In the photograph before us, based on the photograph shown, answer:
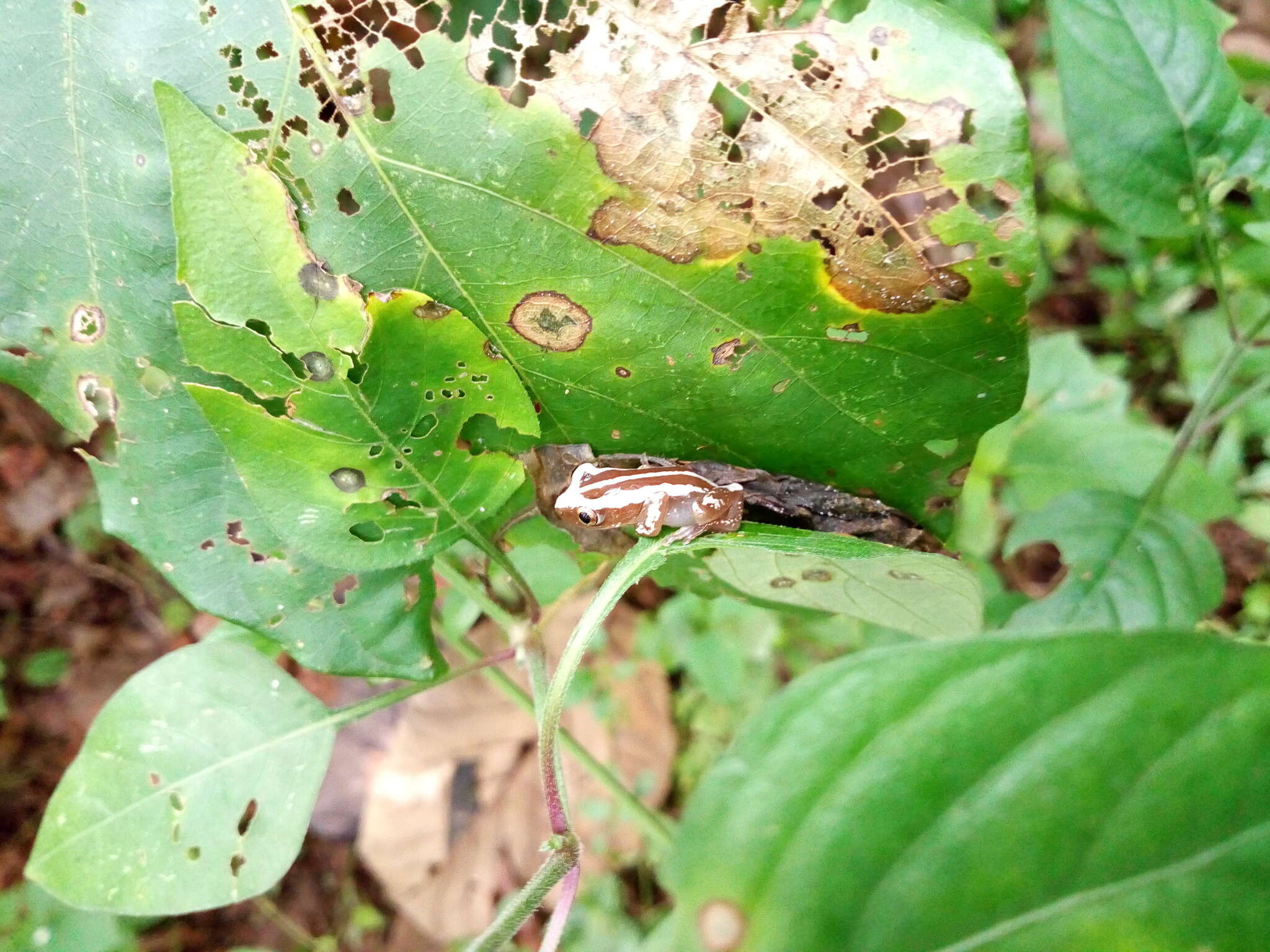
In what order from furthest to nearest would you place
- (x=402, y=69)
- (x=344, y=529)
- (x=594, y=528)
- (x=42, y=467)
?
1. (x=42, y=467)
2. (x=594, y=528)
3. (x=344, y=529)
4. (x=402, y=69)

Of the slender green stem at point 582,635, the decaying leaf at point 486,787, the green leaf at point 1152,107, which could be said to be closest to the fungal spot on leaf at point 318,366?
the slender green stem at point 582,635

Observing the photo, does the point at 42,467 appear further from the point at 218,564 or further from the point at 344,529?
the point at 344,529

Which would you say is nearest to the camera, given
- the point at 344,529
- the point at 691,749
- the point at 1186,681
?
the point at 1186,681

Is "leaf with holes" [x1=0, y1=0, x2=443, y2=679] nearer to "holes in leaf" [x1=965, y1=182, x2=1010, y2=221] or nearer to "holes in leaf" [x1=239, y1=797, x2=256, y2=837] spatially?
"holes in leaf" [x1=239, y1=797, x2=256, y2=837]

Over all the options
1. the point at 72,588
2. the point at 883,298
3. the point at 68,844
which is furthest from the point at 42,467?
the point at 883,298

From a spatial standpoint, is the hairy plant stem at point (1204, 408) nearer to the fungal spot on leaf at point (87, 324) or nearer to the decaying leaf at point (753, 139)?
the decaying leaf at point (753, 139)

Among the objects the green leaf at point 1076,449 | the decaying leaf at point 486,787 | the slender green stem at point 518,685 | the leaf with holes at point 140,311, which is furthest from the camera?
the decaying leaf at point 486,787

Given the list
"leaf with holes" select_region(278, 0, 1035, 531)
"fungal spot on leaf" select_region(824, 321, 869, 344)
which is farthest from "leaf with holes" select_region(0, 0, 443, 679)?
"fungal spot on leaf" select_region(824, 321, 869, 344)
